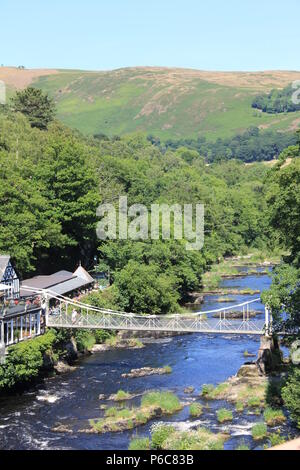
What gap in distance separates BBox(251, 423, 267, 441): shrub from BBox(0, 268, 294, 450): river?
301mm

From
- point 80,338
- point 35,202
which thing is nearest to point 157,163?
point 35,202

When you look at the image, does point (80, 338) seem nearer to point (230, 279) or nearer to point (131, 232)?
point (131, 232)

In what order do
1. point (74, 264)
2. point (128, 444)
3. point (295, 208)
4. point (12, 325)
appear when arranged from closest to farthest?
point (128, 444)
point (295, 208)
point (12, 325)
point (74, 264)

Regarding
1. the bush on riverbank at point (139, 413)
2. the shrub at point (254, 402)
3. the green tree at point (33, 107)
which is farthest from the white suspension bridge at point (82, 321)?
the green tree at point (33, 107)

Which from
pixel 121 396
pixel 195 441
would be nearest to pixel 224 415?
pixel 195 441

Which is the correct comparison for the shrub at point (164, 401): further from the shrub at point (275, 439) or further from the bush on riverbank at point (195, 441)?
the shrub at point (275, 439)

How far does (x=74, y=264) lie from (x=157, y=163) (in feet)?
247

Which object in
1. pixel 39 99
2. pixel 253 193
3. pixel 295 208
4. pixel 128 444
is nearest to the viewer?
pixel 128 444

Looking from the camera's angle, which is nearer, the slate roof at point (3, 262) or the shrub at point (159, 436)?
the shrub at point (159, 436)

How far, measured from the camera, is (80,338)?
53.1 metres

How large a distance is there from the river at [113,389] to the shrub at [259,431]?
0.99ft

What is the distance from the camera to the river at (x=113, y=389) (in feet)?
114

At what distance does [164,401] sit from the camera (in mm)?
39406

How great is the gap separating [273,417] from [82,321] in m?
18.0
